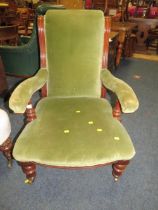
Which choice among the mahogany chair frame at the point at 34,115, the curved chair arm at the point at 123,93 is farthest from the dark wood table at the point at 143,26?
the curved chair arm at the point at 123,93

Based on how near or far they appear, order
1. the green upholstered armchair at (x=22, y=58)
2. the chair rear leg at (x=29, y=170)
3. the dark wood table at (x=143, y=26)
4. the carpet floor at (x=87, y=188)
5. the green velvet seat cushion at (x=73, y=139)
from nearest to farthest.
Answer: the green velvet seat cushion at (x=73, y=139), the chair rear leg at (x=29, y=170), the carpet floor at (x=87, y=188), the green upholstered armchair at (x=22, y=58), the dark wood table at (x=143, y=26)

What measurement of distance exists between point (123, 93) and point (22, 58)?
1.56 m

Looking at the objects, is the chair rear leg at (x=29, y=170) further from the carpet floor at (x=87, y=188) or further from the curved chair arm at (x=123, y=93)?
the curved chair arm at (x=123, y=93)

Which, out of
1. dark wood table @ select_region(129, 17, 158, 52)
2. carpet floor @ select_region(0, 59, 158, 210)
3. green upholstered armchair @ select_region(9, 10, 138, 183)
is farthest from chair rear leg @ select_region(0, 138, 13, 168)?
dark wood table @ select_region(129, 17, 158, 52)

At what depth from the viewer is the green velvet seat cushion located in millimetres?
967

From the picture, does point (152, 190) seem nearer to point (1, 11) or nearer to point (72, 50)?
point (72, 50)

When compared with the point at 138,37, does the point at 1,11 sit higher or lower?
higher

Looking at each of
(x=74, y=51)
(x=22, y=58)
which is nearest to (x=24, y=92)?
(x=74, y=51)

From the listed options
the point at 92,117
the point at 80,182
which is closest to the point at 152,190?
the point at 80,182

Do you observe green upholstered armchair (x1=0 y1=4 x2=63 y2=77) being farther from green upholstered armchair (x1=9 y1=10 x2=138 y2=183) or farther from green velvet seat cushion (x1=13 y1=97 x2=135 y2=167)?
green velvet seat cushion (x1=13 y1=97 x2=135 y2=167)

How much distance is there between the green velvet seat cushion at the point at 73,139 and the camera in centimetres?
97

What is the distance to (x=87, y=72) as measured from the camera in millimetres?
1383

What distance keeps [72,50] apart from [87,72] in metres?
0.18

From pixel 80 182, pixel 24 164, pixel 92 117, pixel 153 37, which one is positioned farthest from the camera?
pixel 153 37
